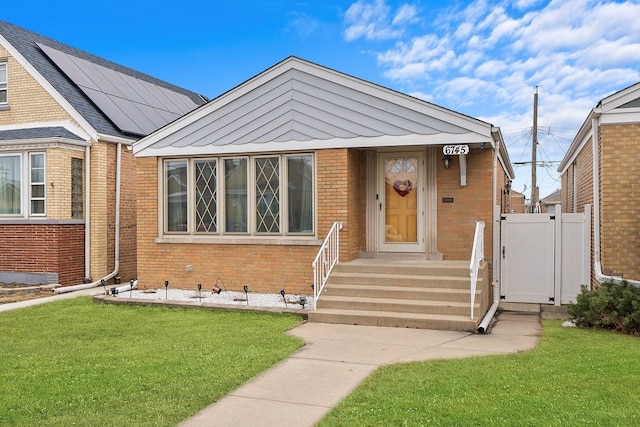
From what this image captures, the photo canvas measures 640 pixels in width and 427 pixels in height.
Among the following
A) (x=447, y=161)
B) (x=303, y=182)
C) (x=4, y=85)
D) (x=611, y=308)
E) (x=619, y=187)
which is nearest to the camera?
(x=611, y=308)

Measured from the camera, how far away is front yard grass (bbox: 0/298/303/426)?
16.0 ft

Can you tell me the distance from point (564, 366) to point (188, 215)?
26.2 ft

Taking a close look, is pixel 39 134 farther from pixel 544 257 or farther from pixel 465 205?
pixel 544 257

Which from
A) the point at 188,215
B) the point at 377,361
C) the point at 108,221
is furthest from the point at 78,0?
the point at 377,361

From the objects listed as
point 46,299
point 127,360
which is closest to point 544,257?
point 127,360

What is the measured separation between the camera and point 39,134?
13.9 meters

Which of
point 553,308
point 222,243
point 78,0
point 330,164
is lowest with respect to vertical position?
point 553,308

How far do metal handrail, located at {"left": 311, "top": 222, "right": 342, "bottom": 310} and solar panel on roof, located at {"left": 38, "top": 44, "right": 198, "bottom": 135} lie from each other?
24.3 ft

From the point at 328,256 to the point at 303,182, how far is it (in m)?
1.61

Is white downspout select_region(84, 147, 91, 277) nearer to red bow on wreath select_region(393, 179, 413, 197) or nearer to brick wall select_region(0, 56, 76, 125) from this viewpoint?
brick wall select_region(0, 56, 76, 125)

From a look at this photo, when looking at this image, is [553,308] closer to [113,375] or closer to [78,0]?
[113,375]

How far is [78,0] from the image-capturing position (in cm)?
2053

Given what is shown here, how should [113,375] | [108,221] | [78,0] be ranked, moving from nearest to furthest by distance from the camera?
[113,375] → [108,221] → [78,0]

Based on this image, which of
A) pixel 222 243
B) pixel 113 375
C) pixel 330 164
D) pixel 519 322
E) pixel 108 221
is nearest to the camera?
pixel 113 375
